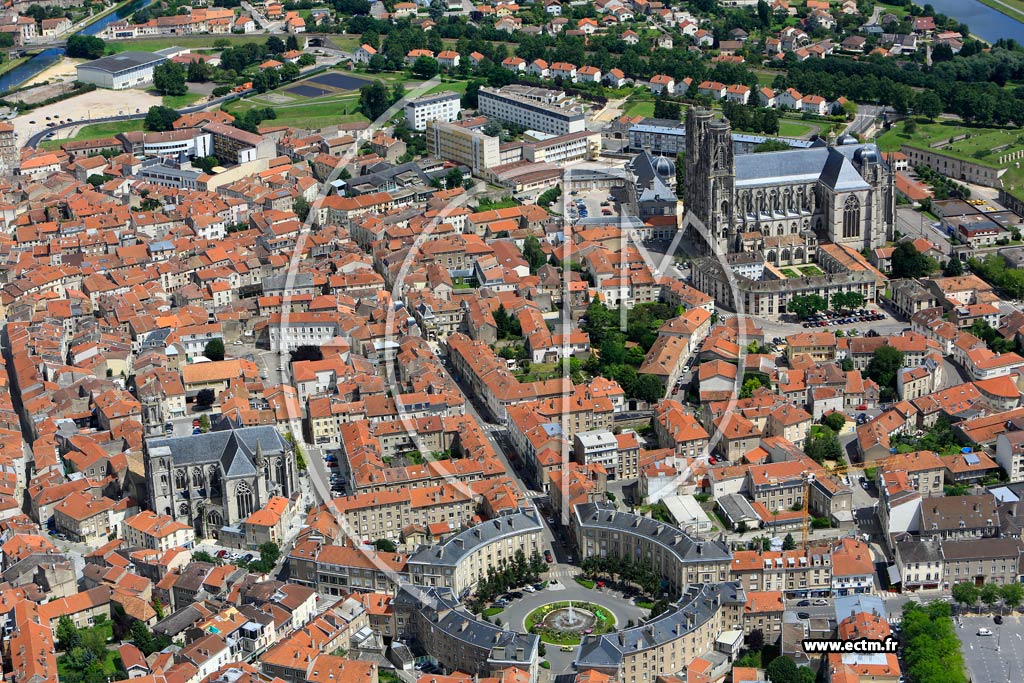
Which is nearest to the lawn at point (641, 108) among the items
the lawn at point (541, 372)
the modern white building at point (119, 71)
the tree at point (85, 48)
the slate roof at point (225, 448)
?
the modern white building at point (119, 71)

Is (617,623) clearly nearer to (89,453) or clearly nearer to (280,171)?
(89,453)

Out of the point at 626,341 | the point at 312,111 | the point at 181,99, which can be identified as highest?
the point at 181,99

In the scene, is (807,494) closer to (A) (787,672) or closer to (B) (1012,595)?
(B) (1012,595)

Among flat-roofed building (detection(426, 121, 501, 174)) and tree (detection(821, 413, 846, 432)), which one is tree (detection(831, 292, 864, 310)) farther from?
flat-roofed building (detection(426, 121, 501, 174))

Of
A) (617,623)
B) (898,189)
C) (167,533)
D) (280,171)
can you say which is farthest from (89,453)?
(898,189)

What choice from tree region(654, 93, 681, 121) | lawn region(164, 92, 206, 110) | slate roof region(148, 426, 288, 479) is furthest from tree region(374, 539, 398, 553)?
lawn region(164, 92, 206, 110)

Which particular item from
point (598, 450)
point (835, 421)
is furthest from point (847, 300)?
point (598, 450)
